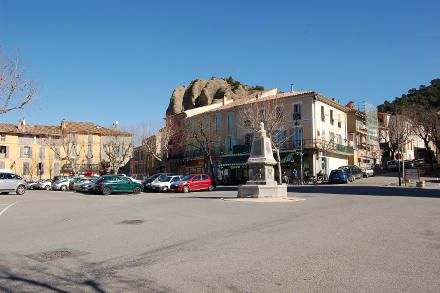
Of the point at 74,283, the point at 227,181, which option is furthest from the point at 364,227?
the point at 227,181

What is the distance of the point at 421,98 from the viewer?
77750 millimetres

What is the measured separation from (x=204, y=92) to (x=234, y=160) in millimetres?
41119

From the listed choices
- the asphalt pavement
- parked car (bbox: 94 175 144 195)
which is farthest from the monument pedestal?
parked car (bbox: 94 175 144 195)

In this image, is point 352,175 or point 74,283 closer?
point 74,283

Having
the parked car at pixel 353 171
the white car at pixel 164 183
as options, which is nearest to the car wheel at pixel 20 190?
the white car at pixel 164 183

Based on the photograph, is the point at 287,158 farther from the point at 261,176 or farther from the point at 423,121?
the point at 261,176

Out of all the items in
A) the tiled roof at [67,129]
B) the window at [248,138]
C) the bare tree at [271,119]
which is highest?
the tiled roof at [67,129]

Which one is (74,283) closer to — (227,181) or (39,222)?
(39,222)

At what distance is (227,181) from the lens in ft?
169

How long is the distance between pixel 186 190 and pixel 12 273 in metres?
25.9

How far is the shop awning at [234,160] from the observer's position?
48219mm

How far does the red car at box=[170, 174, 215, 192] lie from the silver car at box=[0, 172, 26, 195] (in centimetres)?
1084

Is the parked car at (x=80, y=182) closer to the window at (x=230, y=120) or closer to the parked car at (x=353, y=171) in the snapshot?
the window at (x=230, y=120)

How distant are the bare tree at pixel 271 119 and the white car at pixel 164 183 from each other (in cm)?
1288
